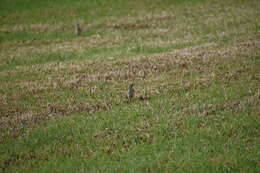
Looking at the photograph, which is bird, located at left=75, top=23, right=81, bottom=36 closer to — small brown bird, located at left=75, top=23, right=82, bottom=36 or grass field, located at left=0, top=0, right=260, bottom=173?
small brown bird, located at left=75, top=23, right=82, bottom=36

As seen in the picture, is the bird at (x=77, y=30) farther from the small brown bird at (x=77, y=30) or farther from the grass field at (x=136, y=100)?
the grass field at (x=136, y=100)

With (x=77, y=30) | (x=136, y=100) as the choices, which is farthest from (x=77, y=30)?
(x=136, y=100)

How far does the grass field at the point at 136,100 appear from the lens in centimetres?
1049

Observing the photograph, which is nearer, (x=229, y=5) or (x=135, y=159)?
(x=135, y=159)

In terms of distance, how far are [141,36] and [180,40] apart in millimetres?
4231

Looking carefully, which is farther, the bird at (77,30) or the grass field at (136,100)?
the bird at (77,30)

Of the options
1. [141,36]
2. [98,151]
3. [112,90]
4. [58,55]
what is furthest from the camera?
[141,36]

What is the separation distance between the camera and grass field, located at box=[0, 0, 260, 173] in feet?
34.4

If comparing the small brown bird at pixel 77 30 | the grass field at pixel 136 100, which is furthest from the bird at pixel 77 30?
the grass field at pixel 136 100

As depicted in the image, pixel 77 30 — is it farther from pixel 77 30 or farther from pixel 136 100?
pixel 136 100

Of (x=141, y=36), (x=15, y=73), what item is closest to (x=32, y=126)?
(x=15, y=73)

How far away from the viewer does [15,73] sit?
21.5 meters

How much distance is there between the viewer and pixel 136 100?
14875 mm

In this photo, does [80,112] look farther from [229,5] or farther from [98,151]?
[229,5]
